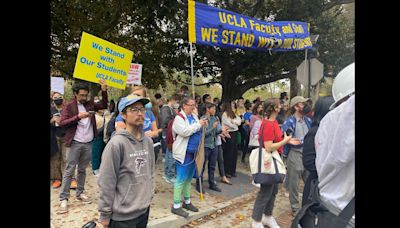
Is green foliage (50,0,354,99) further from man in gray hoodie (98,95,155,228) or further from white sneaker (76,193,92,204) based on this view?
man in gray hoodie (98,95,155,228)

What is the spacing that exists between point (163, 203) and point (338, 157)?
13.0 feet

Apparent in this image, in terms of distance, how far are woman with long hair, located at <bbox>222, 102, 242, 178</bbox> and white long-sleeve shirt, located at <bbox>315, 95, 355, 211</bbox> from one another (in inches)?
212

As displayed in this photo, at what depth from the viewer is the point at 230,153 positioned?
732cm

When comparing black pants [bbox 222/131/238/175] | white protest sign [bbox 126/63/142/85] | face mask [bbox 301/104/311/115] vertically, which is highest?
white protest sign [bbox 126/63/142/85]

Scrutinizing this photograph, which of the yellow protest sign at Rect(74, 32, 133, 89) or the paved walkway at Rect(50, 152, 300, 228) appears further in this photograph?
the paved walkway at Rect(50, 152, 300, 228)

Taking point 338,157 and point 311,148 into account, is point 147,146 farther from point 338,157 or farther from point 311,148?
point 311,148

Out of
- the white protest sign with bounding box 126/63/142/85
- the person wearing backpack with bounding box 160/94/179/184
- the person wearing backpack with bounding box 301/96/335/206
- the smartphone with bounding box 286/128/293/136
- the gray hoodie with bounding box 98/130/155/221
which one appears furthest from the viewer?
the white protest sign with bounding box 126/63/142/85

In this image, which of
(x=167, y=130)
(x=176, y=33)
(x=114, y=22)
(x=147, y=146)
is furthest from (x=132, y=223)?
(x=114, y=22)

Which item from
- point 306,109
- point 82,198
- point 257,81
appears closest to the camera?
point 82,198

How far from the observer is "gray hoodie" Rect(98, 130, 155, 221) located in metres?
2.37

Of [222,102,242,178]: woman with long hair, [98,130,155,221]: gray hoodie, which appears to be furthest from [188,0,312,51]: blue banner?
[98,130,155,221]: gray hoodie

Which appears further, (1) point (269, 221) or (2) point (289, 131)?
(2) point (289, 131)
